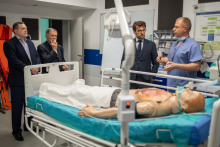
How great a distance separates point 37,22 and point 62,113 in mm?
3675

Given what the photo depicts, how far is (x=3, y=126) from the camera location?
3.29 meters

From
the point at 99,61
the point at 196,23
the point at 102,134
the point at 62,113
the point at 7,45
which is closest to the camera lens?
the point at 102,134

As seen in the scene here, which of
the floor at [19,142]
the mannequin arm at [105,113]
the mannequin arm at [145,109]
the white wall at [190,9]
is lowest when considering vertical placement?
the floor at [19,142]

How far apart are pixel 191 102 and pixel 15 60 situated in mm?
2214

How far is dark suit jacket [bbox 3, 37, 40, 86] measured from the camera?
8.91ft

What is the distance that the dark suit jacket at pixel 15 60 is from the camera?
272 centimetres

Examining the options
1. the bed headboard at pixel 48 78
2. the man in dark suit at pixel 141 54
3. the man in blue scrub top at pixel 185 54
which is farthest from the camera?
the man in dark suit at pixel 141 54

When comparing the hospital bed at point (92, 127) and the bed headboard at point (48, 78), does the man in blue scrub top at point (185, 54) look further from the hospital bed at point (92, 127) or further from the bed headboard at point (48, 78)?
the bed headboard at point (48, 78)

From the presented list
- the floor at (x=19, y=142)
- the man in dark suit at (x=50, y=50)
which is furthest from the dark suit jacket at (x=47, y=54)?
the floor at (x=19, y=142)

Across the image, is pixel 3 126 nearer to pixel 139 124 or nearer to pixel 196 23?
pixel 139 124

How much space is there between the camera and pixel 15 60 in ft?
8.89

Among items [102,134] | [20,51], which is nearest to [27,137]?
[20,51]

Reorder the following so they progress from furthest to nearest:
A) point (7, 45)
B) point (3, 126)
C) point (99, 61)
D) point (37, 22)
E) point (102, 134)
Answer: point (99, 61) → point (37, 22) → point (3, 126) → point (7, 45) → point (102, 134)

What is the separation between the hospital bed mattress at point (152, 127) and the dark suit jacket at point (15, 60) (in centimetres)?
112
